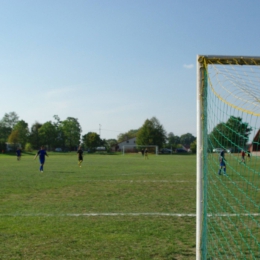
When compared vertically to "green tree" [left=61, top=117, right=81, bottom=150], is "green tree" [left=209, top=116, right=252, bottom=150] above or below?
below

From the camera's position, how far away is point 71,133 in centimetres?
12200

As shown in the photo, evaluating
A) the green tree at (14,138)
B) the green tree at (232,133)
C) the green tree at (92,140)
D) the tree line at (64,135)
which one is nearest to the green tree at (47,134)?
the tree line at (64,135)

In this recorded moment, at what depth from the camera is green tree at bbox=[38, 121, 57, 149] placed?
4483 inches

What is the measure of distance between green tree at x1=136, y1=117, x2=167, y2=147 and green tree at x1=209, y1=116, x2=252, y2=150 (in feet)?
333

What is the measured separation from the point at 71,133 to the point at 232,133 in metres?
118

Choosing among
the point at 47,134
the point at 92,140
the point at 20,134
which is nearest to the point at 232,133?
the point at 92,140

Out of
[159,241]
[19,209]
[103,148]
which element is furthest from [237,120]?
[103,148]

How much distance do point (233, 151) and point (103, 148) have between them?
111235mm

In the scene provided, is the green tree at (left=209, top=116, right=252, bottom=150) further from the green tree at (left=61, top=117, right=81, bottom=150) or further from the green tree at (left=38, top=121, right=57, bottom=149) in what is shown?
the green tree at (left=61, top=117, right=81, bottom=150)

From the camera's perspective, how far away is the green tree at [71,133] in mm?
122000

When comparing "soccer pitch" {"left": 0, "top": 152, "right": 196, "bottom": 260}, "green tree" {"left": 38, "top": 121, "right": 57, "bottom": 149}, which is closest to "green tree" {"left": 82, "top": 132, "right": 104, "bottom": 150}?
"green tree" {"left": 38, "top": 121, "right": 57, "bottom": 149}

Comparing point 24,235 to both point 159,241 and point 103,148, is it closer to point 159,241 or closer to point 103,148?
point 159,241

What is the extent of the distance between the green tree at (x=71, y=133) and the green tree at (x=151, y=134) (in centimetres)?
2277

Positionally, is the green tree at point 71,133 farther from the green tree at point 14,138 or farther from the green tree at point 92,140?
the green tree at point 14,138
